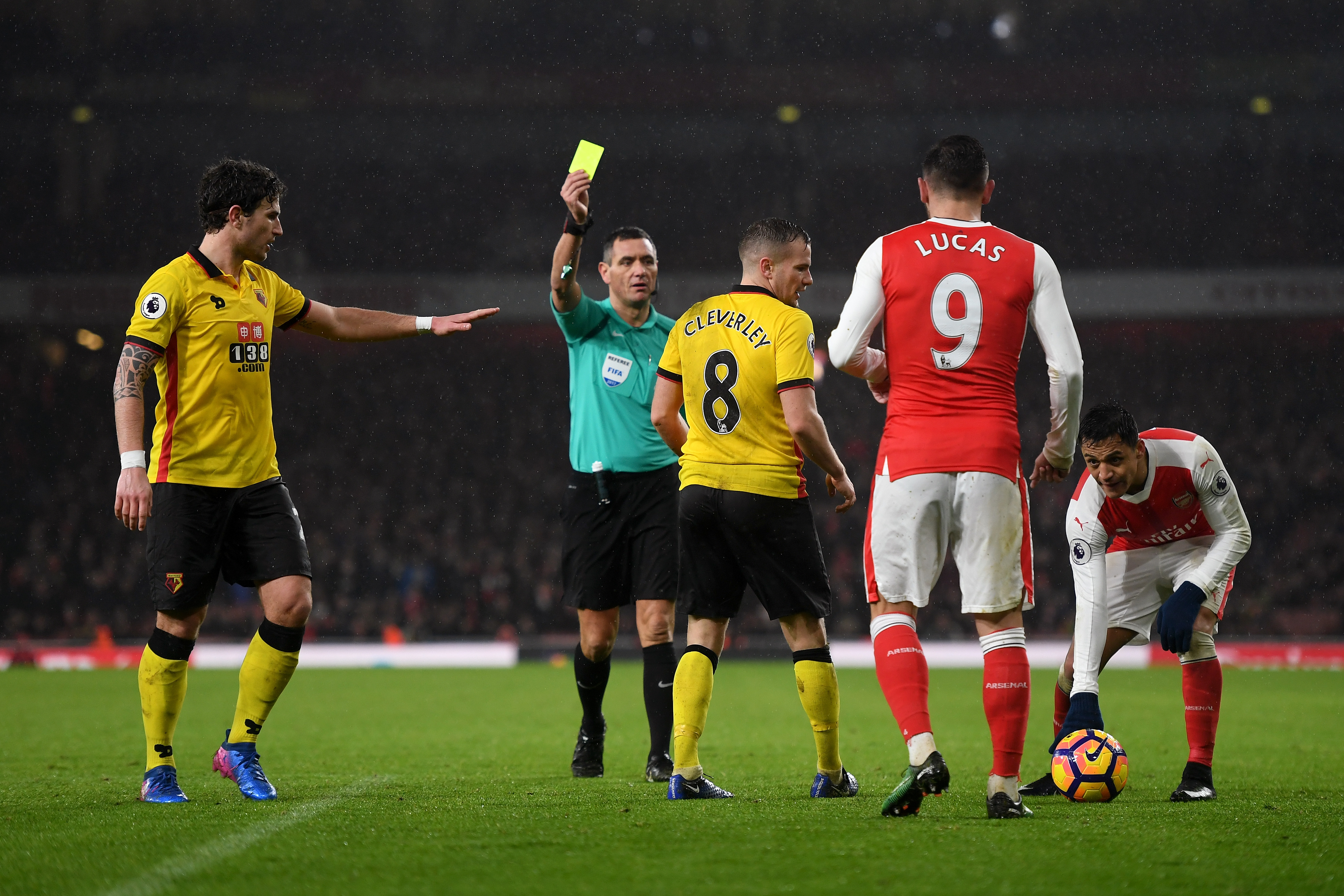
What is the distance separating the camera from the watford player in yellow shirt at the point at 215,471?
4410 millimetres

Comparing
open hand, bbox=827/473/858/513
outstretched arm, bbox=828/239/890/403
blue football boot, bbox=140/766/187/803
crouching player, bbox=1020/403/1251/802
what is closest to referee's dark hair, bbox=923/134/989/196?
outstretched arm, bbox=828/239/890/403

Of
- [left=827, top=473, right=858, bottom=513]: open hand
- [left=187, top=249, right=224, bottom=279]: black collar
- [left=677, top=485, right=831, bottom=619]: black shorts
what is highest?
[left=187, top=249, right=224, bottom=279]: black collar

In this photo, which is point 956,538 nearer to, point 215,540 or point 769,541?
point 769,541

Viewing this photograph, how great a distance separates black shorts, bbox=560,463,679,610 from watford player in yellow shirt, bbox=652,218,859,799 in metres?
0.83

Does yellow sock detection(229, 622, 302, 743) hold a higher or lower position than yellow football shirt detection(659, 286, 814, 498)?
lower

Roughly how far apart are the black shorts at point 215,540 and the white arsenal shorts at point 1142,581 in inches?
135

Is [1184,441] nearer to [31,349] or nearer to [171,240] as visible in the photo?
[171,240]

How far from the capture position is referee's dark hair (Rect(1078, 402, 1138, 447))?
15.3 ft

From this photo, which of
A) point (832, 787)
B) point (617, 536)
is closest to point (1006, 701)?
point (832, 787)

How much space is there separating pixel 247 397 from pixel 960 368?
268cm

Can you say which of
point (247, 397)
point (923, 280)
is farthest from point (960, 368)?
point (247, 397)

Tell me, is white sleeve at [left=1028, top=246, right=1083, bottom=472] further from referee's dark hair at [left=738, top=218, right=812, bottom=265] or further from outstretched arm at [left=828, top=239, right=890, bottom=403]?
referee's dark hair at [left=738, top=218, right=812, bottom=265]

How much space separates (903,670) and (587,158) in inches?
94.0

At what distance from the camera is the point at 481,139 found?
26188 mm
